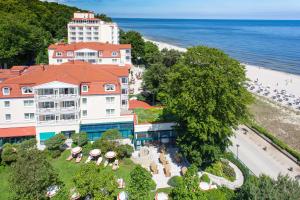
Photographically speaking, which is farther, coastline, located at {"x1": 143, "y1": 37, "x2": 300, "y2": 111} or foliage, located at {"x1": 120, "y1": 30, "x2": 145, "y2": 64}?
foliage, located at {"x1": 120, "y1": 30, "x2": 145, "y2": 64}

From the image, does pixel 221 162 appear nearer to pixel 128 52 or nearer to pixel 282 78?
pixel 128 52

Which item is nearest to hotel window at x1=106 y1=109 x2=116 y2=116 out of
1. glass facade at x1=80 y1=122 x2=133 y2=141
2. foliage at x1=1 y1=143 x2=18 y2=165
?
glass facade at x1=80 y1=122 x2=133 y2=141

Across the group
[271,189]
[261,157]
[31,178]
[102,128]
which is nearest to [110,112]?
[102,128]

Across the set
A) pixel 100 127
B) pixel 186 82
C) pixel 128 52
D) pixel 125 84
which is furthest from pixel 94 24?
pixel 186 82

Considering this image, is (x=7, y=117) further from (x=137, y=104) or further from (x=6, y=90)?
(x=137, y=104)

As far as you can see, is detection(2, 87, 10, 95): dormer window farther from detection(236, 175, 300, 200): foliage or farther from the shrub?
detection(236, 175, 300, 200): foliage

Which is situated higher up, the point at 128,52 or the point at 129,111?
the point at 128,52
